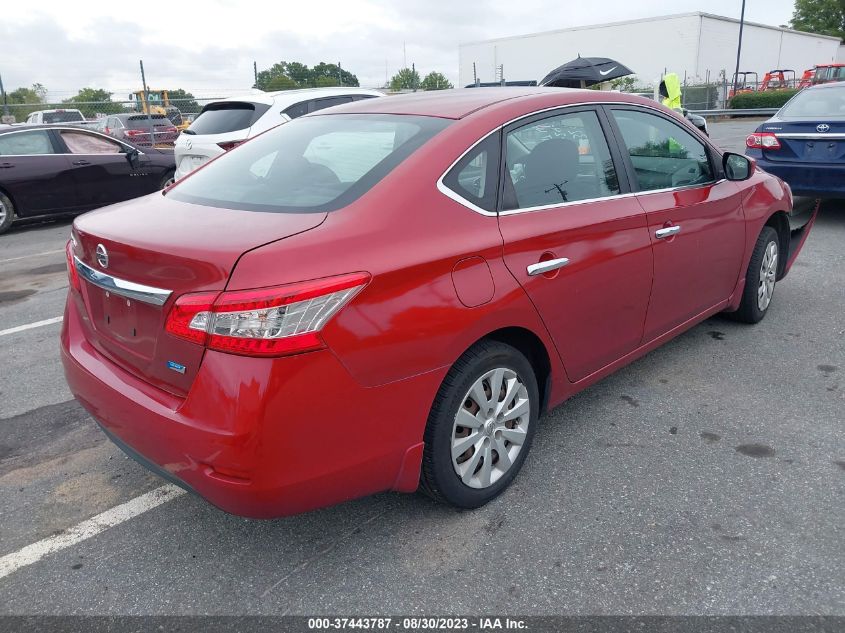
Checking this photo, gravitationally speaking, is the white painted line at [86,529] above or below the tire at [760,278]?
below

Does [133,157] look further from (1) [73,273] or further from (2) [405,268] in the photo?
(2) [405,268]

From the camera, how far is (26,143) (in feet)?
32.3

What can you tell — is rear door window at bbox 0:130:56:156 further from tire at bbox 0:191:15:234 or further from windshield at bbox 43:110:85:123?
windshield at bbox 43:110:85:123

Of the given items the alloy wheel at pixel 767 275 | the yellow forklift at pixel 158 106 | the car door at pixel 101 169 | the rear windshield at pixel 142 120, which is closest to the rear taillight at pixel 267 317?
the alloy wheel at pixel 767 275

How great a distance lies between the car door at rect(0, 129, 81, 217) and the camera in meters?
9.64

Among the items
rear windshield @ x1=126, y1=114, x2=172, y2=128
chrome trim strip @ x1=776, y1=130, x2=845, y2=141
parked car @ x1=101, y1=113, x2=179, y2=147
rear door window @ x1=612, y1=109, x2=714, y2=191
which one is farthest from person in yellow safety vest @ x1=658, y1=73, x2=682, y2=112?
rear windshield @ x1=126, y1=114, x2=172, y2=128

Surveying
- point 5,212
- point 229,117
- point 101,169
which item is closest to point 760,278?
point 229,117

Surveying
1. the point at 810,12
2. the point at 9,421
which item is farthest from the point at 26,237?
the point at 810,12

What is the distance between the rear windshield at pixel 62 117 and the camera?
909 inches

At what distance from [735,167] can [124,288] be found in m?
3.45

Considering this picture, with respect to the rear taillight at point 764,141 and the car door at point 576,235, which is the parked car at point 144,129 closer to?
the rear taillight at point 764,141

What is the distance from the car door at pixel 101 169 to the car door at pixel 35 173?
163 millimetres

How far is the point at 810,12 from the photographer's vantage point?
66.8m

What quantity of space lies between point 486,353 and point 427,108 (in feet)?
3.80
